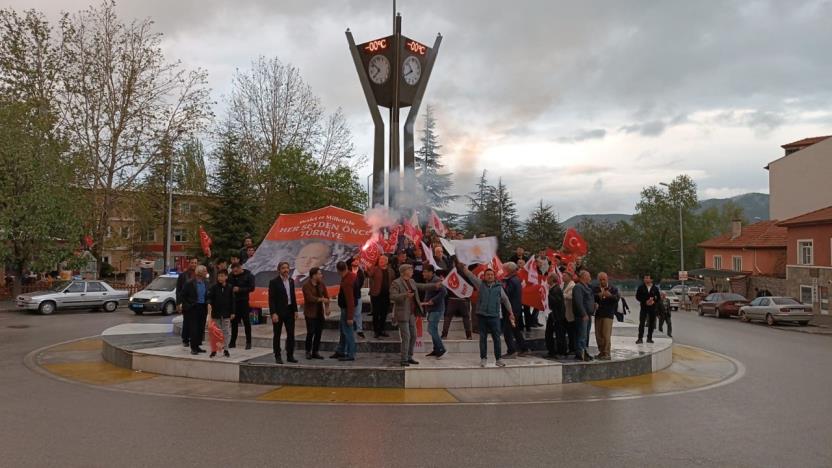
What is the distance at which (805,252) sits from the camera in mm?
33500

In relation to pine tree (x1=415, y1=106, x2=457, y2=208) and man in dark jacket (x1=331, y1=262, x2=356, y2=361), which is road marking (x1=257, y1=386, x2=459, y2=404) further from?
pine tree (x1=415, y1=106, x2=457, y2=208)

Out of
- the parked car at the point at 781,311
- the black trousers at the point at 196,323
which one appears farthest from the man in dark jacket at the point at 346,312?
the parked car at the point at 781,311

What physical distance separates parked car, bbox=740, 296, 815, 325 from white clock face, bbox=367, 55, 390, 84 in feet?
65.9

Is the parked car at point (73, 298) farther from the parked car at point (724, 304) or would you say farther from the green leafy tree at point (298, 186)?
the parked car at point (724, 304)

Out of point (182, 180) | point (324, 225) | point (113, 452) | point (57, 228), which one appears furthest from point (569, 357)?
point (182, 180)

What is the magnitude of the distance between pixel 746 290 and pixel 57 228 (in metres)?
47.4

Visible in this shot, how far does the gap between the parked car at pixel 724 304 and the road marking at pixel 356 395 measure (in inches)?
1041

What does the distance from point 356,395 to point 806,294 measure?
3337 centimetres

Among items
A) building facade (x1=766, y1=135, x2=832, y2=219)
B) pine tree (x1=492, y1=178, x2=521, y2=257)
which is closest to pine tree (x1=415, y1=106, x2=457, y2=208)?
pine tree (x1=492, y1=178, x2=521, y2=257)

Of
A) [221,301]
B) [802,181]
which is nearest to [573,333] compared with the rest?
[221,301]

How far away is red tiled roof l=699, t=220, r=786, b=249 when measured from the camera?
151ft

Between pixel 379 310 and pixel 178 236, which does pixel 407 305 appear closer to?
pixel 379 310

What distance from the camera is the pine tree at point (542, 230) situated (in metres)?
48.3

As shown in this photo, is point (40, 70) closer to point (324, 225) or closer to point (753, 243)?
point (324, 225)
